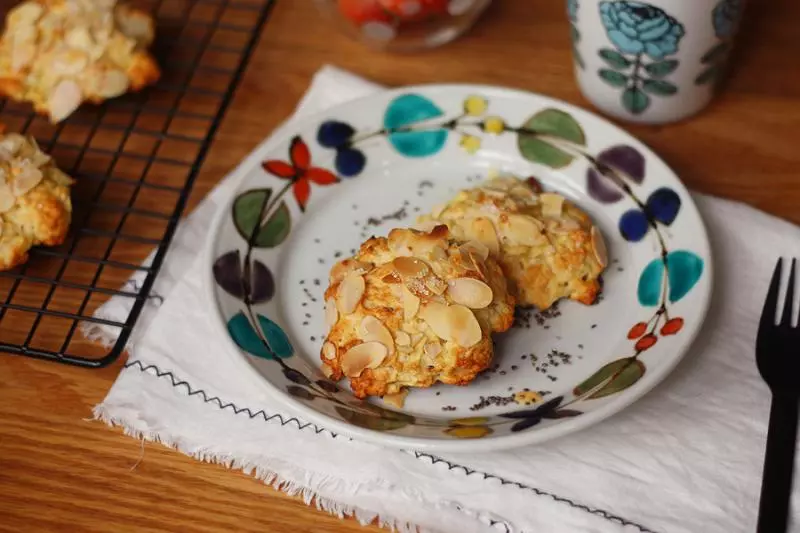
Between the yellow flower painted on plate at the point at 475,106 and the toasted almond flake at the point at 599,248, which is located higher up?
the yellow flower painted on plate at the point at 475,106

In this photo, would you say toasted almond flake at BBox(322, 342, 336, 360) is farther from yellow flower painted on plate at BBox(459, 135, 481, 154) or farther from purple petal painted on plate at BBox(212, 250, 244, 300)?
yellow flower painted on plate at BBox(459, 135, 481, 154)

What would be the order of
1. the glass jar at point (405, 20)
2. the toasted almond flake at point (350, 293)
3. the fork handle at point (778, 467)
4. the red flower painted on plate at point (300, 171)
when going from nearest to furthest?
the fork handle at point (778, 467), the toasted almond flake at point (350, 293), the red flower painted on plate at point (300, 171), the glass jar at point (405, 20)

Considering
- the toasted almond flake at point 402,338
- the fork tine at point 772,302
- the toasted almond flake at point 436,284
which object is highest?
the toasted almond flake at point 436,284

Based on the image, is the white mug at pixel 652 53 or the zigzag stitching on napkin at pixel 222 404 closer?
the zigzag stitching on napkin at pixel 222 404

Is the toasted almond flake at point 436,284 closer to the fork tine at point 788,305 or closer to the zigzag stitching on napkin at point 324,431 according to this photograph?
the zigzag stitching on napkin at point 324,431

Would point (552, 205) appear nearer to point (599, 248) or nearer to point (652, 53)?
point (599, 248)

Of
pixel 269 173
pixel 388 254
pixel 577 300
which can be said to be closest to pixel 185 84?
pixel 269 173

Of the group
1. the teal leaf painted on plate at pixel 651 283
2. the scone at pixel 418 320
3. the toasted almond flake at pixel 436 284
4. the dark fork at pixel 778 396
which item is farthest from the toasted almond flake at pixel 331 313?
the dark fork at pixel 778 396
